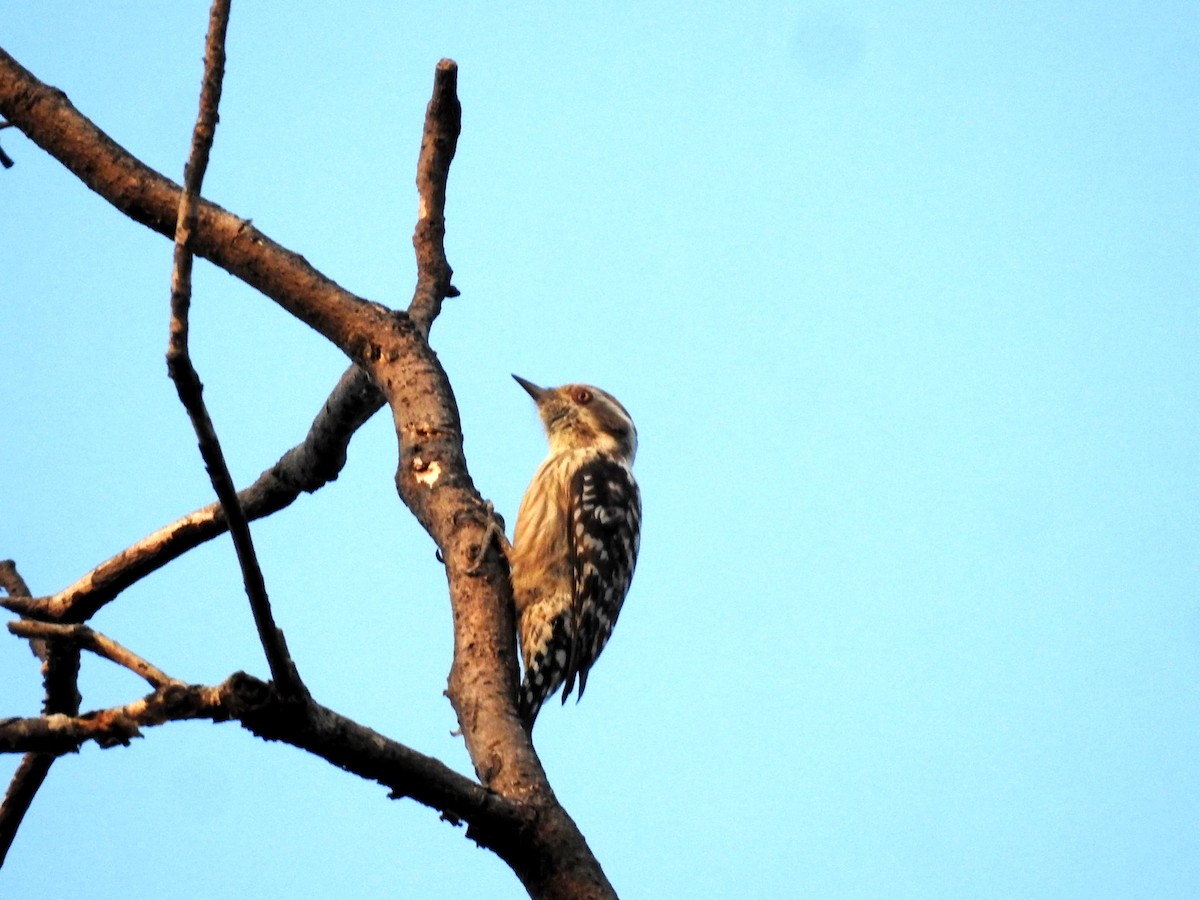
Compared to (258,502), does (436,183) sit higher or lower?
higher

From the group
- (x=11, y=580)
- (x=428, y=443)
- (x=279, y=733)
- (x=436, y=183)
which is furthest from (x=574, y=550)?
(x=279, y=733)

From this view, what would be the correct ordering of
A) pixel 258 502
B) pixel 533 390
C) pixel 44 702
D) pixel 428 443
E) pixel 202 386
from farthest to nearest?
pixel 533 390 < pixel 258 502 < pixel 44 702 < pixel 428 443 < pixel 202 386

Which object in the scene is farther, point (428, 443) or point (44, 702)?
point (44, 702)

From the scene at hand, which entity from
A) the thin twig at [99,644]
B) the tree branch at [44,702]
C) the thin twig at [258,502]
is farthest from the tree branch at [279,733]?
the thin twig at [258,502]

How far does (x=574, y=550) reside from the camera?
20.0 ft

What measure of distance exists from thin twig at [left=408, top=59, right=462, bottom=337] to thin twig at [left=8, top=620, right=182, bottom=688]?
8.41ft

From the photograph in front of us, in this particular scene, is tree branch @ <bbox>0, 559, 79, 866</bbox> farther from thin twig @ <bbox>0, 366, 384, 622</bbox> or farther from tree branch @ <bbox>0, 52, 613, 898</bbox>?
tree branch @ <bbox>0, 52, 613, 898</bbox>

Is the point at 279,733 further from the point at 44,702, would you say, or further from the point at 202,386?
the point at 44,702

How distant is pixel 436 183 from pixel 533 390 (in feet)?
7.99

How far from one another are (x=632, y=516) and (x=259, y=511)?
1.89 m

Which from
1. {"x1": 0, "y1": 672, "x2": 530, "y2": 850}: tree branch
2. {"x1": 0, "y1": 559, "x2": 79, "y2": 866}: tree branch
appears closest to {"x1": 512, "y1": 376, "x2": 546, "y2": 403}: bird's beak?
{"x1": 0, "y1": 559, "x2": 79, "y2": 866}: tree branch

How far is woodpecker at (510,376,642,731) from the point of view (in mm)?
5742

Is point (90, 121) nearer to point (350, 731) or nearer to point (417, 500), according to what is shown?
point (417, 500)

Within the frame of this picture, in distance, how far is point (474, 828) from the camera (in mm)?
2803
